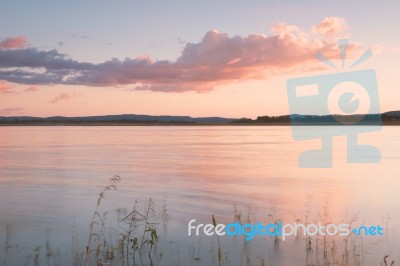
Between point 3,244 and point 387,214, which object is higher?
point 3,244

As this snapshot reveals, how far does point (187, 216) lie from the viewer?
13312mm

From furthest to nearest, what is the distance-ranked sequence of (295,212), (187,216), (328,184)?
(328,184)
(295,212)
(187,216)

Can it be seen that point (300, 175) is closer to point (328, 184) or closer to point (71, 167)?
point (328, 184)

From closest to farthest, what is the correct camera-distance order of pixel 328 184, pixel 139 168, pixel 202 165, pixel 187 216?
pixel 187 216 < pixel 328 184 < pixel 139 168 < pixel 202 165

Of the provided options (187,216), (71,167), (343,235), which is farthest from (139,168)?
(343,235)

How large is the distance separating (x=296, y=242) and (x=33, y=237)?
253 inches

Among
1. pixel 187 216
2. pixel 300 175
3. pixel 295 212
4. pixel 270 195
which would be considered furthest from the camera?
pixel 300 175

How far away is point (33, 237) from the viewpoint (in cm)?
1073

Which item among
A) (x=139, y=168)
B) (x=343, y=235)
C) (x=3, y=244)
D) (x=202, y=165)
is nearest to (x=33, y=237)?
(x=3, y=244)

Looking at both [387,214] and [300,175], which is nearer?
[387,214]

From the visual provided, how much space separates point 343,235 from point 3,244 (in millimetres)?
8188

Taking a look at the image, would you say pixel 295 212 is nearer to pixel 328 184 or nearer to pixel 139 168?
pixel 328 184

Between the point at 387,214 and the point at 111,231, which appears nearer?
the point at 111,231

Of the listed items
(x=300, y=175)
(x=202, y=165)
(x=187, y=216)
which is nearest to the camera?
(x=187, y=216)
